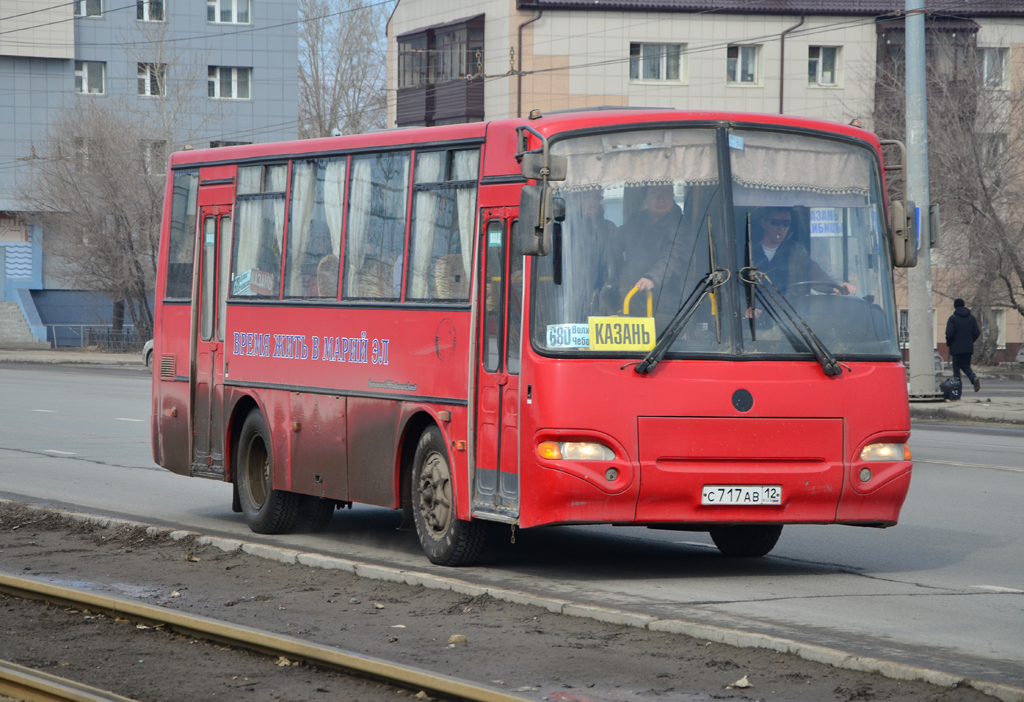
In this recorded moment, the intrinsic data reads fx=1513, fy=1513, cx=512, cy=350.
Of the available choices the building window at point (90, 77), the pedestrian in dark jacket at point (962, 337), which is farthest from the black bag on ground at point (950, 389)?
the building window at point (90, 77)

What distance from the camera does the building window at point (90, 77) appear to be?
70875 mm

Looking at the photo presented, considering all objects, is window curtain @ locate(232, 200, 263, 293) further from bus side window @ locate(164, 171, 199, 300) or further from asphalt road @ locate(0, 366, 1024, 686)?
asphalt road @ locate(0, 366, 1024, 686)

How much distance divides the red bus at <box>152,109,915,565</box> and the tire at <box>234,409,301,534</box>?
133 cm

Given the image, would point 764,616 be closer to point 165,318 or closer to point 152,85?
point 165,318

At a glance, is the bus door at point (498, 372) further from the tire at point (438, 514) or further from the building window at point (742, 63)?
the building window at point (742, 63)

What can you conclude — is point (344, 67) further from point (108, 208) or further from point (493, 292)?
point (493, 292)

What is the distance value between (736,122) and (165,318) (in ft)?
19.3

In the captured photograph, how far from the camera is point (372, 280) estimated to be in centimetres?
1027

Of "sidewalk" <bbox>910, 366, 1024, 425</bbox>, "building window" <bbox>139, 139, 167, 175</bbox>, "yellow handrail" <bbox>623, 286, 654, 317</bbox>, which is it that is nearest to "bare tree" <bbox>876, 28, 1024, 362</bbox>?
"sidewalk" <bbox>910, 366, 1024, 425</bbox>

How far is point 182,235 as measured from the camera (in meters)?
12.7

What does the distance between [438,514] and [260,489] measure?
263cm

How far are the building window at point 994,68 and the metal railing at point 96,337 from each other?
1256 inches

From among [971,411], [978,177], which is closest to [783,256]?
[971,411]

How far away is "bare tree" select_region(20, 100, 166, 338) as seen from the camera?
53.9m
